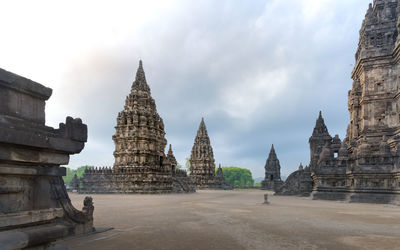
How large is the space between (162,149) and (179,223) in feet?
108

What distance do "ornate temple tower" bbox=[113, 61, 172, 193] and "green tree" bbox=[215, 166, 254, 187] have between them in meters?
71.3

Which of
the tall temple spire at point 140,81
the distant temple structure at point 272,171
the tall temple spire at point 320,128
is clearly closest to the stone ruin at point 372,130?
the tall temple spire at point 320,128

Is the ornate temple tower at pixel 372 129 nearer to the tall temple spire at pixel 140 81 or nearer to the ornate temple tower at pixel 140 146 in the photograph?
the ornate temple tower at pixel 140 146

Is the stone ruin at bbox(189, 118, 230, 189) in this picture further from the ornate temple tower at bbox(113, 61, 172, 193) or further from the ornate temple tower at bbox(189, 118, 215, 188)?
the ornate temple tower at bbox(113, 61, 172, 193)

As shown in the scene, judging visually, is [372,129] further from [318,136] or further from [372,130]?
[318,136]

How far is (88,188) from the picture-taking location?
34.8 meters

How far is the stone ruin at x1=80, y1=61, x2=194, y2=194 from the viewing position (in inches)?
1345

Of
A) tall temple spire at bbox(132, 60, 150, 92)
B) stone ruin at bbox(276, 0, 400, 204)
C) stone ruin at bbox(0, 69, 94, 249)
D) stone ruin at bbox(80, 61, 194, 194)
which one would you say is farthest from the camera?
tall temple spire at bbox(132, 60, 150, 92)

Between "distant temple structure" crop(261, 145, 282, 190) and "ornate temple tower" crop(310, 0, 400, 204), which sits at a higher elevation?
"ornate temple tower" crop(310, 0, 400, 204)

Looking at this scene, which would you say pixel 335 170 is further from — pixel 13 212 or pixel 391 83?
pixel 13 212

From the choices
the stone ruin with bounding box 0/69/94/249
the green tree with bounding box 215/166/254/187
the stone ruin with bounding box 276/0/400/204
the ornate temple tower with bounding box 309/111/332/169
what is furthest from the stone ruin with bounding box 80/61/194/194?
the green tree with bounding box 215/166/254/187

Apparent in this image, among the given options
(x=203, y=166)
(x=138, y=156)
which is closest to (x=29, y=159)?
(x=138, y=156)

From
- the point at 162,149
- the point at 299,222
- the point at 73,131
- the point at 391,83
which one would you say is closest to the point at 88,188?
the point at 162,149

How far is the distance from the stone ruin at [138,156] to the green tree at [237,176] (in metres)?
70.7
